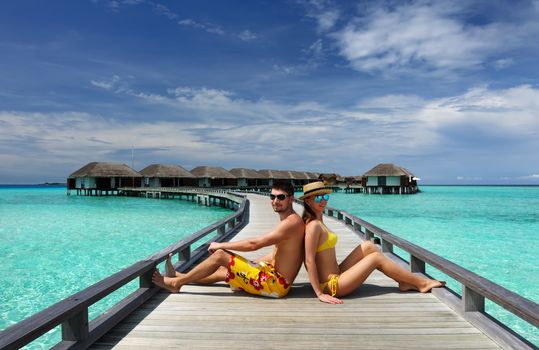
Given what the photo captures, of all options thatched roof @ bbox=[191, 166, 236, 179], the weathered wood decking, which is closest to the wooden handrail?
the weathered wood decking

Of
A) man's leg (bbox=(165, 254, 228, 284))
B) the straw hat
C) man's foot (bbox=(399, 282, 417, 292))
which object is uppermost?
the straw hat

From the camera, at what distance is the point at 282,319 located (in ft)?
11.7

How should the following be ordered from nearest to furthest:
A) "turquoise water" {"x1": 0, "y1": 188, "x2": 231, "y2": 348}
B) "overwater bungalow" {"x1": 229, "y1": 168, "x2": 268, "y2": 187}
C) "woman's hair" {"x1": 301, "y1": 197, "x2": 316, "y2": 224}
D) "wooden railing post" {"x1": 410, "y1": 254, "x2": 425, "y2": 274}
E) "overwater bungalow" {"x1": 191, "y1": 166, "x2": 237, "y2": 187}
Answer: "woman's hair" {"x1": 301, "y1": 197, "x2": 316, "y2": 224}
"wooden railing post" {"x1": 410, "y1": 254, "x2": 425, "y2": 274}
"turquoise water" {"x1": 0, "y1": 188, "x2": 231, "y2": 348}
"overwater bungalow" {"x1": 191, "y1": 166, "x2": 237, "y2": 187}
"overwater bungalow" {"x1": 229, "y1": 168, "x2": 268, "y2": 187}

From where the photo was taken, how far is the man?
12.3 ft

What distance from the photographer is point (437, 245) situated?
1570 cm

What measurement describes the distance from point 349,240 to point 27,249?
39.9 feet

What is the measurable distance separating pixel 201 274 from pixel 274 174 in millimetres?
69936

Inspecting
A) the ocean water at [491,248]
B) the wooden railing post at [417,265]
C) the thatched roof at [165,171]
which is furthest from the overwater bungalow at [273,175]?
the wooden railing post at [417,265]

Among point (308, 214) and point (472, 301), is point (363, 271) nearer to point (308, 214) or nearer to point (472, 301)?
point (308, 214)

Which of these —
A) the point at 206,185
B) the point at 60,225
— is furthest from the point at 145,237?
the point at 206,185

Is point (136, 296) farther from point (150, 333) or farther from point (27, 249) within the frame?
point (27, 249)

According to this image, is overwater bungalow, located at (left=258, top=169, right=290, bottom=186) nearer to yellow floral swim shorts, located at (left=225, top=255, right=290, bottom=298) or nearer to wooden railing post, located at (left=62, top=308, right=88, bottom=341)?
yellow floral swim shorts, located at (left=225, top=255, right=290, bottom=298)

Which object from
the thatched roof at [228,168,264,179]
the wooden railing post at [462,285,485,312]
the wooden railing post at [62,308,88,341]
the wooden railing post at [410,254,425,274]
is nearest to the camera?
the wooden railing post at [62,308,88,341]

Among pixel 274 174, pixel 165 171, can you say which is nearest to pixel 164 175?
pixel 165 171
